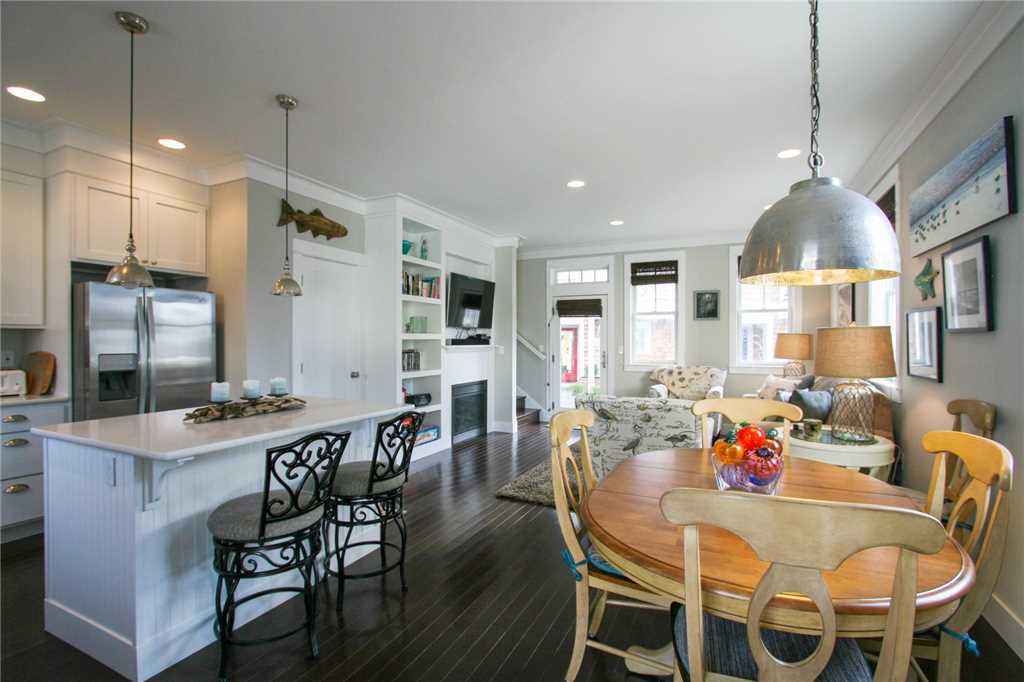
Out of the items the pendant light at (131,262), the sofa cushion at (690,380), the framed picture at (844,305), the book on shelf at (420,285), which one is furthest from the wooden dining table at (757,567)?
the sofa cushion at (690,380)

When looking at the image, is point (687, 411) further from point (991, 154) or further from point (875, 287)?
point (875, 287)

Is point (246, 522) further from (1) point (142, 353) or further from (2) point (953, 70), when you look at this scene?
(2) point (953, 70)

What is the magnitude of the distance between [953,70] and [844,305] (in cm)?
308

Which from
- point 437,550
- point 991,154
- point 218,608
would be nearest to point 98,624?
point 218,608

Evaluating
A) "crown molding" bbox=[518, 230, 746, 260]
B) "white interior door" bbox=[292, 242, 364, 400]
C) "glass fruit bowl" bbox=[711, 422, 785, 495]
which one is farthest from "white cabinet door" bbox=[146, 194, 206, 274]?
"crown molding" bbox=[518, 230, 746, 260]

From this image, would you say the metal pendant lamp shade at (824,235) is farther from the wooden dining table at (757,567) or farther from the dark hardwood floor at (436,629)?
the dark hardwood floor at (436,629)

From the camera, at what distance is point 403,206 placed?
494 cm

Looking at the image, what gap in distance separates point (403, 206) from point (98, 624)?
13.1 feet

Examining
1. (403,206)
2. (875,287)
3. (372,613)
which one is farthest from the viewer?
(403,206)

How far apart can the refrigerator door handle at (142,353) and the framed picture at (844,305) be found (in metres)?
6.10

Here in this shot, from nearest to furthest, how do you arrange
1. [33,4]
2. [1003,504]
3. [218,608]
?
[1003,504] < [218,608] < [33,4]

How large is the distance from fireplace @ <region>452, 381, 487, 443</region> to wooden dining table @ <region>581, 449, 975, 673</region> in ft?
14.0

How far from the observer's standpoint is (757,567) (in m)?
1.18

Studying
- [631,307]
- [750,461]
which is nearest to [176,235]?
[750,461]
